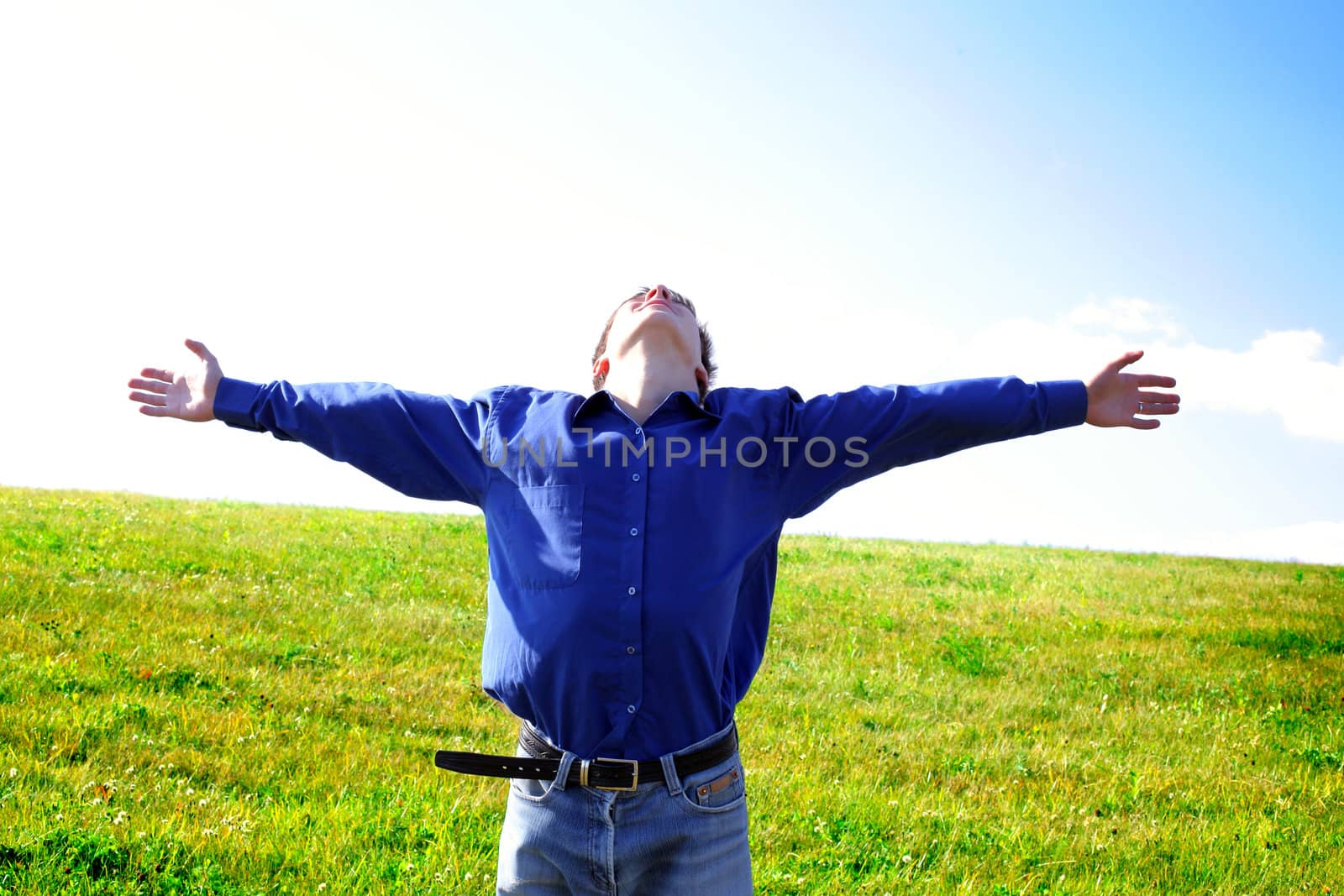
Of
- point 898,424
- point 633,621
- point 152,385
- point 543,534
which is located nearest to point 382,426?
point 543,534

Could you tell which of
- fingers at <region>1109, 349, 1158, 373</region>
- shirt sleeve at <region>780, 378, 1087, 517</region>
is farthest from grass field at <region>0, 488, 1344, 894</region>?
fingers at <region>1109, 349, 1158, 373</region>

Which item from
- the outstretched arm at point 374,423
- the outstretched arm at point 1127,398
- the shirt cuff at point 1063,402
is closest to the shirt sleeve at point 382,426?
the outstretched arm at point 374,423

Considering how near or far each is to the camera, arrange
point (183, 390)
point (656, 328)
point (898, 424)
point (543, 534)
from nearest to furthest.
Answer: point (543, 534) → point (898, 424) → point (656, 328) → point (183, 390)

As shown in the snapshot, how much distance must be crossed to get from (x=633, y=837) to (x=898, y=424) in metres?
2.15

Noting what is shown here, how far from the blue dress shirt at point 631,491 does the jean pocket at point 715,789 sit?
17 cm

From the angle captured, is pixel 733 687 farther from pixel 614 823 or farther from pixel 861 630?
pixel 861 630

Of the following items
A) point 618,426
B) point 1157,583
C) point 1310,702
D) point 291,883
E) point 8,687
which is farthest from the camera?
point 1157,583

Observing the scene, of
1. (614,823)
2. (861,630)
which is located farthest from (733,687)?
(861,630)

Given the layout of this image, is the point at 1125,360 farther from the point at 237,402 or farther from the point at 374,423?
the point at 237,402

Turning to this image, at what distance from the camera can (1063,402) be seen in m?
4.62

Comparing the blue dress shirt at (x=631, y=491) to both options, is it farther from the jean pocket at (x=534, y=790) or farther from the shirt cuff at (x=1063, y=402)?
the jean pocket at (x=534, y=790)

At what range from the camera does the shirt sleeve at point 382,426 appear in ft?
15.2

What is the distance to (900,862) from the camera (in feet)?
24.7

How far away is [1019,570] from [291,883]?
1760 centimetres
